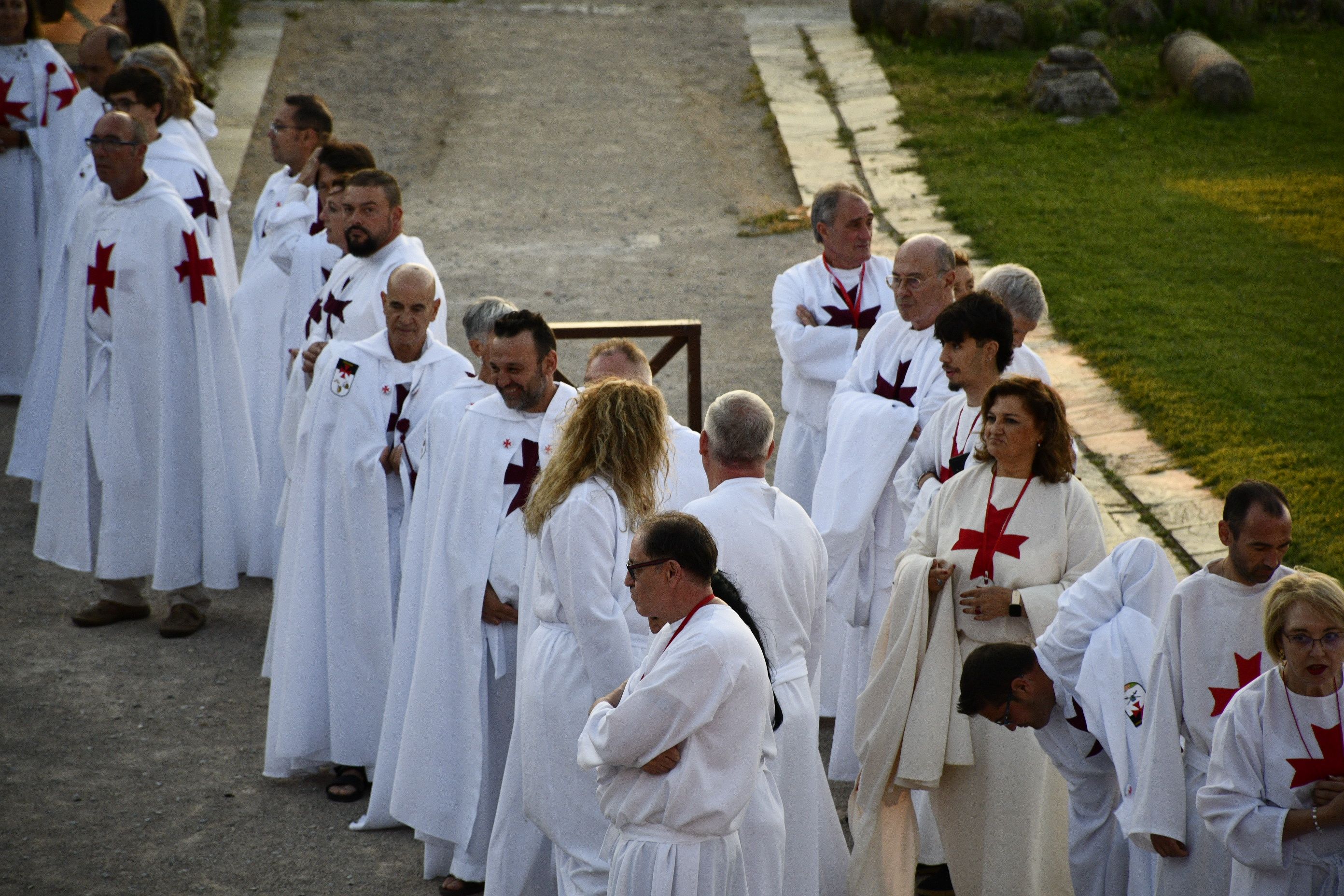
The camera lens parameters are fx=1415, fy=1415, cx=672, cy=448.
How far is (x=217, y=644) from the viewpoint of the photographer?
6961 mm

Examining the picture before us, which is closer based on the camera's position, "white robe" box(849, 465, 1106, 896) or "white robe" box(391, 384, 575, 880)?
"white robe" box(849, 465, 1106, 896)

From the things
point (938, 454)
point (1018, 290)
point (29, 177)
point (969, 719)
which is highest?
point (1018, 290)

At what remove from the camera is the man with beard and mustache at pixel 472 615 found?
16.3 ft

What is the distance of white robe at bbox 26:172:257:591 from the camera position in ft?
22.9

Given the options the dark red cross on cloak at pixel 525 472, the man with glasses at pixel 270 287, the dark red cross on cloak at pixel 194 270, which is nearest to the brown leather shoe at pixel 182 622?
the man with glasses at pixel 270 287

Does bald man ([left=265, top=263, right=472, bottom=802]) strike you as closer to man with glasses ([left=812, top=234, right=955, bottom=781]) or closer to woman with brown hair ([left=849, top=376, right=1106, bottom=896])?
man with glasses ([left=812, top=234, right=955, bottom=781])

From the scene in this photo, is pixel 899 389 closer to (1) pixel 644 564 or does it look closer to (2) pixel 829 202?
(2) pixel 829 202

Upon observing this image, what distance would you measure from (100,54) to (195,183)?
5.61 feet

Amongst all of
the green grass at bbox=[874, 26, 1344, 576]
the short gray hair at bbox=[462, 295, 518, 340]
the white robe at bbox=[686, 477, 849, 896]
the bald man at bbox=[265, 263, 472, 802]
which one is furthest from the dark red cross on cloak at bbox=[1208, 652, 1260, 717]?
the green grass at bbox=[874, 26, 1344, 576]

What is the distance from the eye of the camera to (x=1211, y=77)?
14.4m

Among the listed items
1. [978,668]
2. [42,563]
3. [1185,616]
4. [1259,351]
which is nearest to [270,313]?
[42,563]

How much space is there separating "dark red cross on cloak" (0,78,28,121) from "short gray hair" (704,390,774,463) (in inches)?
268

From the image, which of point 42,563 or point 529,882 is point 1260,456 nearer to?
point 529,882

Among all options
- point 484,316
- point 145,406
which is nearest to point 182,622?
point 145,406
